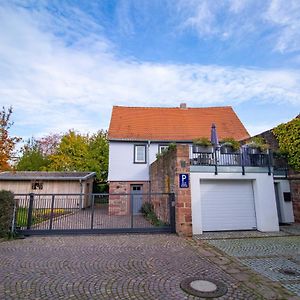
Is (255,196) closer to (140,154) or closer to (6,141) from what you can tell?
(140,154)

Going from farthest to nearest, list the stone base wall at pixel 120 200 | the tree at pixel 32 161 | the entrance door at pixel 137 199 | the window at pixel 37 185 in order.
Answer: the tree at pixel 32 161 → the window at pixel 37 185 → the stone base wall at pixel 120 200 → the entrance door at pixel 137 199

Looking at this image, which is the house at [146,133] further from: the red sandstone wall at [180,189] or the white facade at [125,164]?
the red sandstone wall at [180,189]

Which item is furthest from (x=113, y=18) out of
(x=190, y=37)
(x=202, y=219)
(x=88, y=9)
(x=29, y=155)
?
(x=29, y=155)

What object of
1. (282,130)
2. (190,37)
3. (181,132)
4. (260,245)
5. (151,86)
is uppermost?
(190,37)

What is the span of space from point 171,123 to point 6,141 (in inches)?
472

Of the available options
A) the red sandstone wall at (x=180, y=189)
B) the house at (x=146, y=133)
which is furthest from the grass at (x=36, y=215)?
the house at (x=146, y=133)

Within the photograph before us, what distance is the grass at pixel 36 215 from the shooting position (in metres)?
9.23

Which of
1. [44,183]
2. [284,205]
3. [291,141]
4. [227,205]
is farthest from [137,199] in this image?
[44,183]

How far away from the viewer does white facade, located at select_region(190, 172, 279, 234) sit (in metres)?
9.67

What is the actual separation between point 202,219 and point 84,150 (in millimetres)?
24093

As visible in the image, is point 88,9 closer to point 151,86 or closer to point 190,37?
point 190,37

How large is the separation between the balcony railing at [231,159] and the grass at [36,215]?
6.41 meters

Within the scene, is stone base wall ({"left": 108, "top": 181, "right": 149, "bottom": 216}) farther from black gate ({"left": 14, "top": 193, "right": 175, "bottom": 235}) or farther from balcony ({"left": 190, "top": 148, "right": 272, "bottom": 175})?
balcony ({"left": 190, "top": 148, "right": 272, "bottom": 175})

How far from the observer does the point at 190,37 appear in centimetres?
1038
